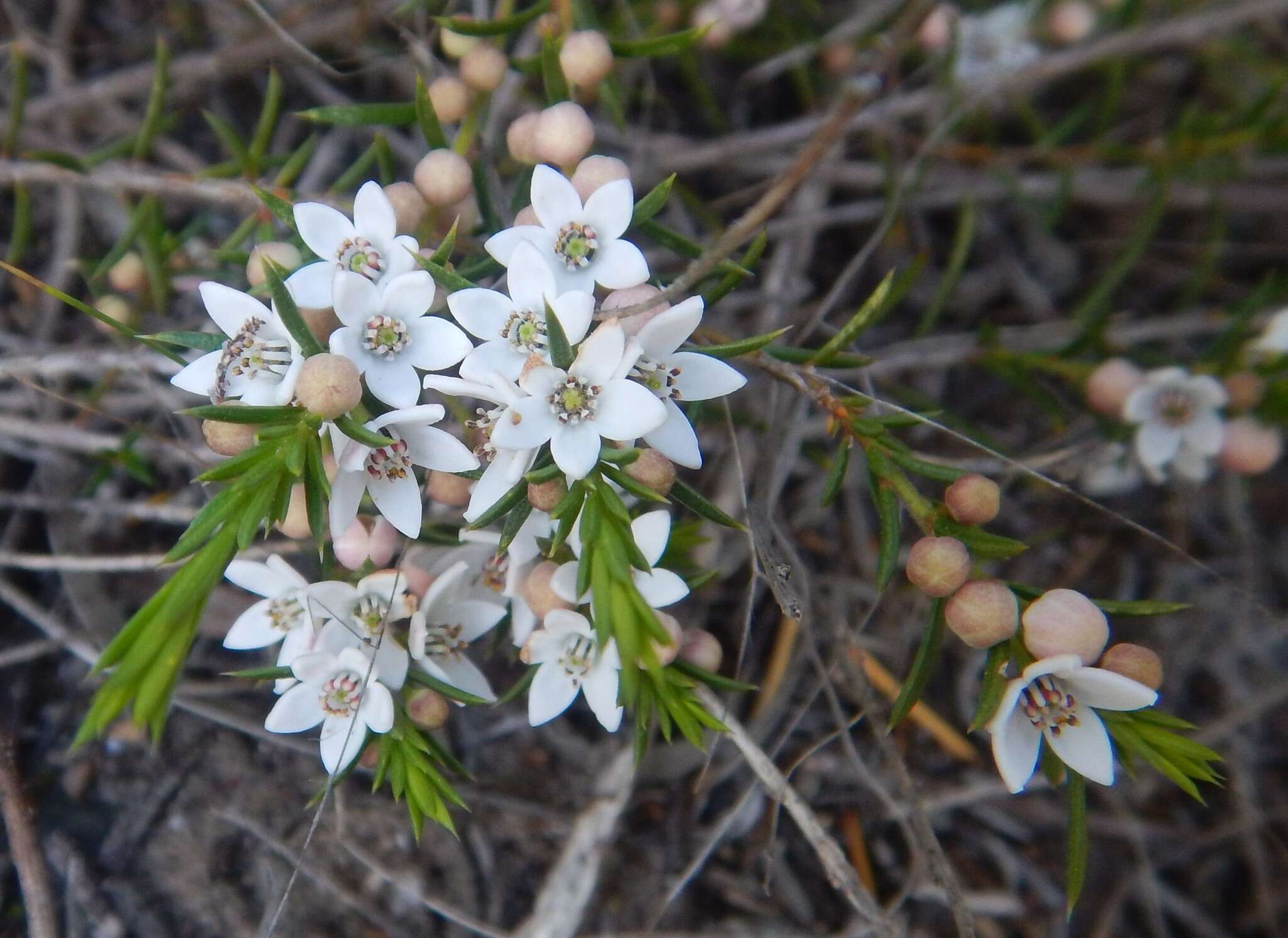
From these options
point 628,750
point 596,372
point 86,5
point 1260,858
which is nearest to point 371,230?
point 596,372

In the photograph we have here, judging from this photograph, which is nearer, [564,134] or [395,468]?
[395,468]

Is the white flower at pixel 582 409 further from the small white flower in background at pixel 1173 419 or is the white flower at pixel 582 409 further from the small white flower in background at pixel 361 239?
the small white flower in background at pixel 1173 419

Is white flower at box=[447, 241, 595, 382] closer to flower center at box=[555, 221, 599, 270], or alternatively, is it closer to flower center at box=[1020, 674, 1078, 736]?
flower center at box=[555, 221, 599, 270]

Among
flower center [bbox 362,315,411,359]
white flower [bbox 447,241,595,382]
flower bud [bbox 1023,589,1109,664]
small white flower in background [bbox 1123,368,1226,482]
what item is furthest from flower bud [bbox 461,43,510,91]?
small white flower in background [bbox 1123,368,1226,482]

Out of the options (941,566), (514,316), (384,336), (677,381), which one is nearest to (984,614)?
(941,566)

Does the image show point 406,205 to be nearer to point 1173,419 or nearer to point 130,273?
point 130,273
